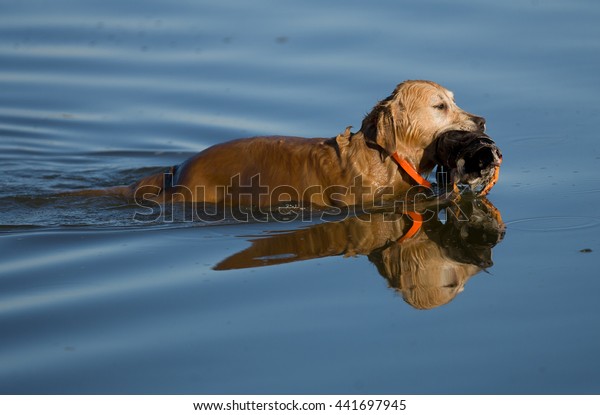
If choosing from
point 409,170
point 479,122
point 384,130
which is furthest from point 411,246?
point 479,122

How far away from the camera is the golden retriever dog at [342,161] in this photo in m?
10.6

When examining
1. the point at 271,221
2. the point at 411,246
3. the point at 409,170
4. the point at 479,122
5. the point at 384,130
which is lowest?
the point at 411,246

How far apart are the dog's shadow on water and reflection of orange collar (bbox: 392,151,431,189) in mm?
334

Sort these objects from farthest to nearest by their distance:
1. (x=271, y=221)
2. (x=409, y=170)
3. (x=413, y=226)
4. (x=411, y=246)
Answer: (x=409, y=170) < (x=271, y=221) < (x=413, y=226) < (x=411, y=246)

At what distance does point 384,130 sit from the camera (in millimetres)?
10656

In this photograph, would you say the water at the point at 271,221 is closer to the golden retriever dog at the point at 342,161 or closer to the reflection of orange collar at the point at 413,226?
→ the reflection of orange collar at the point at 413,226

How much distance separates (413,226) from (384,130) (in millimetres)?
1082

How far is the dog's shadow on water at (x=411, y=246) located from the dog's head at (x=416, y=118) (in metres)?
0.75

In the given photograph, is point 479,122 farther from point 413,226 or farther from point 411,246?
point 411,246

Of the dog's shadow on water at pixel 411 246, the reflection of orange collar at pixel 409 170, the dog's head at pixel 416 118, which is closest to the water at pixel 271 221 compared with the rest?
the dog's shadow on water at pixel 411 246

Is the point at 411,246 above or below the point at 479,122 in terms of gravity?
below

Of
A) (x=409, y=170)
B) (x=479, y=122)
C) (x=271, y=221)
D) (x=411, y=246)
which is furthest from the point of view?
(x=409, y=170)

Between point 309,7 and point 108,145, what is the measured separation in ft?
16.6

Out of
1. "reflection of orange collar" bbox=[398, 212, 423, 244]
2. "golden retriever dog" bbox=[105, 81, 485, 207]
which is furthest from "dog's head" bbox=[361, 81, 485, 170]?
"reflection of orange collar" bbox=[398, 212, 423, 244]
